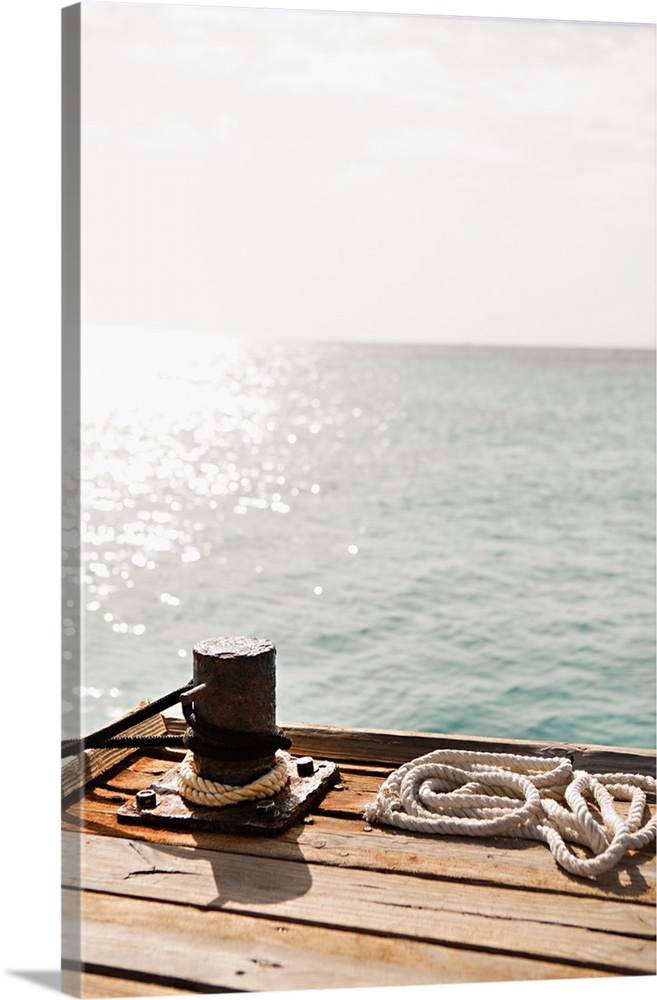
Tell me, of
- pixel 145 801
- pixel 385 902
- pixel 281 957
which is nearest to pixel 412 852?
pixel 385 902

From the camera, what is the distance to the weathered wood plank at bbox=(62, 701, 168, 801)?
8.35ft

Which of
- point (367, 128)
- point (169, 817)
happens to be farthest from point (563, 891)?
point (367, 128)

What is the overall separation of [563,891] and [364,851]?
46cm

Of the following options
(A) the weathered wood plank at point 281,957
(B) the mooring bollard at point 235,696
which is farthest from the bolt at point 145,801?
(A) the weathered wood plank at point 281,957

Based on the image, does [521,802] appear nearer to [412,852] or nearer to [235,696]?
[412,852]

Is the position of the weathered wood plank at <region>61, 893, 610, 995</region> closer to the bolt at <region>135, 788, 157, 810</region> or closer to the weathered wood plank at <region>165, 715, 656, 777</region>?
the bolt at <region>135, 788, 157, 810</region>

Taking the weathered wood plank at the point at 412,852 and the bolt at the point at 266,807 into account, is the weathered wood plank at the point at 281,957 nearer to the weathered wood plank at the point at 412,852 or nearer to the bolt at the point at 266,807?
the weathered wood plank at the point at 412,852

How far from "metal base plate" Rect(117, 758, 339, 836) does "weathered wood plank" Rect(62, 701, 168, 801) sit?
17 cm

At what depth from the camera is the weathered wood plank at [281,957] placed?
82.1 inches

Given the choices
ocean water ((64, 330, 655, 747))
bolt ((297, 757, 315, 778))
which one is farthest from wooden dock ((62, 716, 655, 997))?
ocean water ((64, 330, 655, 747))

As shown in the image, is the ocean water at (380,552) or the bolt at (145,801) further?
the ocean water at (380,552)

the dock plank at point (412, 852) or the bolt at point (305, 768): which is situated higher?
the bolt at point (305, 768)

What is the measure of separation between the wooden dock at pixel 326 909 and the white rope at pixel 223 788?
0.29ft

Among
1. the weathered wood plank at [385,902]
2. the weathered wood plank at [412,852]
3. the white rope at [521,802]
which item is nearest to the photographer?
the weathered wood plank at [385,902]
